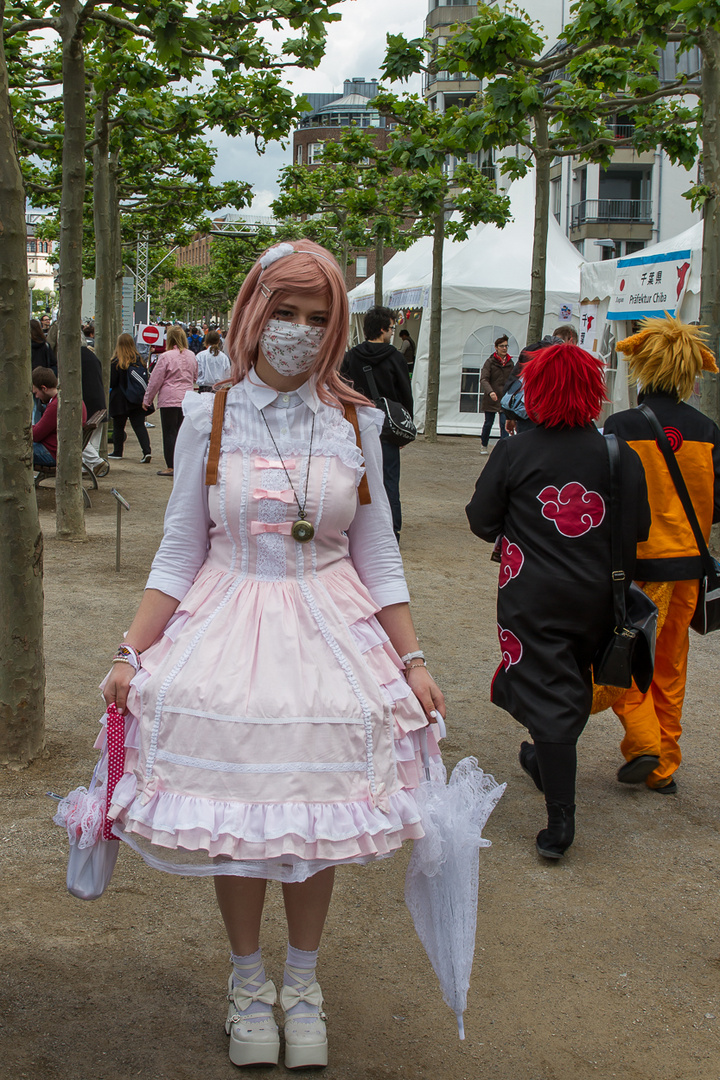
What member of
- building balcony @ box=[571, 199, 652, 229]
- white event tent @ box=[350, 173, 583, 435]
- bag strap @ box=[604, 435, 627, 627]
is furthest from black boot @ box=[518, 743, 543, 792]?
building balcony @ box=[571, 199, 652, 229]

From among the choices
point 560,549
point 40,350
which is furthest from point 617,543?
point 40,350

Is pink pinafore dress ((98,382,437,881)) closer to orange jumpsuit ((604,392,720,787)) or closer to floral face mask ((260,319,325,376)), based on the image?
floral face mask ((260,319,325,376))

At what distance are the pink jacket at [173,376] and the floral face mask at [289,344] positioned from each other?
1140 centimetres

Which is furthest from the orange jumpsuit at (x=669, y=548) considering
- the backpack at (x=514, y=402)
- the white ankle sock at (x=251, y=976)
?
the white ankle sock at (x=251, y=976)

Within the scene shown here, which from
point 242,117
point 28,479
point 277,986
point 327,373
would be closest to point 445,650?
point 28,479

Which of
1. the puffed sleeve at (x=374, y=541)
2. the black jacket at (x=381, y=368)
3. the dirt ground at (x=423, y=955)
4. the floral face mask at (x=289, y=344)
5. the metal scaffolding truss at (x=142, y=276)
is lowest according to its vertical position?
the dirt ground at (x=423, y=955)

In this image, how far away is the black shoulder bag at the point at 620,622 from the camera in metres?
3.77

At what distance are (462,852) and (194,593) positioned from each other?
32.1 inches

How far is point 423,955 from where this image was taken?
319 cm

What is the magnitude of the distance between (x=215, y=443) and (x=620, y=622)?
72.7 inches

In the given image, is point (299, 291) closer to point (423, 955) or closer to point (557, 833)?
point (423, 955)

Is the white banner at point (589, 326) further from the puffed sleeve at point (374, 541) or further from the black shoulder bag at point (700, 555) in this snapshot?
the puffed sleeve at point (374, 541)

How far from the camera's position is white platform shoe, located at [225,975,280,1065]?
2.51 meters

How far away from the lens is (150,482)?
13547 mm
